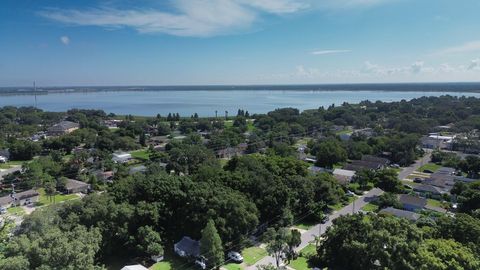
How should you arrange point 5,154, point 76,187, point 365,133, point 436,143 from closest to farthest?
1. point 76,187
2. point 5,154
3. point 436,143
4. point 365,133

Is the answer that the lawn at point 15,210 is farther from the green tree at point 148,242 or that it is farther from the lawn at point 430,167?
the lawn at point 430,167

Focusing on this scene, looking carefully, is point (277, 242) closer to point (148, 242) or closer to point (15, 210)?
point (148, 242)

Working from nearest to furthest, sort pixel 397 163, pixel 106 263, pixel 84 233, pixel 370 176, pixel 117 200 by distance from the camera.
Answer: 1. pixel 84 233
2. pixel 106 263
3. pixel 117 200
4. pixel 370 176
5. pixel 397 163

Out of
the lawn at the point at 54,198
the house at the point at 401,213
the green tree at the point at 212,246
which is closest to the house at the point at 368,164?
the house at the point at 401,213

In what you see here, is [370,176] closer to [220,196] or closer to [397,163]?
[397,163]

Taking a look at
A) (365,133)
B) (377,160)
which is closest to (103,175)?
(377,160)

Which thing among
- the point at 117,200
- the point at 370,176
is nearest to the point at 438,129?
the point at 370,176

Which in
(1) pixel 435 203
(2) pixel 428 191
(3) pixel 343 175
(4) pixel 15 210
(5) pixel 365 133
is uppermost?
(5) pixel 365 133
